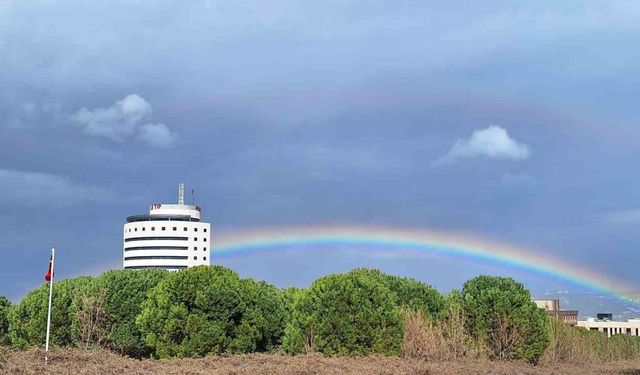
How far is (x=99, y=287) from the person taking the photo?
38.7 metres

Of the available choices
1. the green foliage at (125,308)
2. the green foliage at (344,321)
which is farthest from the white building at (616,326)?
the green foliage at (344,321)

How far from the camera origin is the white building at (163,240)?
18775cm

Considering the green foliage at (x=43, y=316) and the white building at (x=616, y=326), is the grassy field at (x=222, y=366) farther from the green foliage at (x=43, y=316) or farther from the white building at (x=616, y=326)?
the white building at (x=616, y=326)

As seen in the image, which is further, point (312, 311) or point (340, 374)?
point (312, 311)

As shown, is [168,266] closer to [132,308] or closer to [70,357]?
[132,308]

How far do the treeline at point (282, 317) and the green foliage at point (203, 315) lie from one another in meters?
0.04

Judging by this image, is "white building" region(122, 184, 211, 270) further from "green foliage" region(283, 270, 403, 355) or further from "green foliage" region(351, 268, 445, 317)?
"green foliage" region(283, 270, 403, 355)

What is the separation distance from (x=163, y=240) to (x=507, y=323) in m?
160

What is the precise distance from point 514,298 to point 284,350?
1128cm

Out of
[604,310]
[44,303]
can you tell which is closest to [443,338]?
[44,303]

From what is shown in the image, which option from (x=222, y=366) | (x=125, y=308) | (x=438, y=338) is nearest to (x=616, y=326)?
(x=438, y=338)

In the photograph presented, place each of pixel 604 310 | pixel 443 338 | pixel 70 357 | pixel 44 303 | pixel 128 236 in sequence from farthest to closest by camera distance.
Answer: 1. pixel 128 236
2. pixel 604 310
3. pixel 44 303
4. pixel 443 338
5. pixel 70 357

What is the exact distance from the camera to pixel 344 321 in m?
29.8

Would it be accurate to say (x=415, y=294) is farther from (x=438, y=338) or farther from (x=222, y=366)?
(x=222, y=366)
